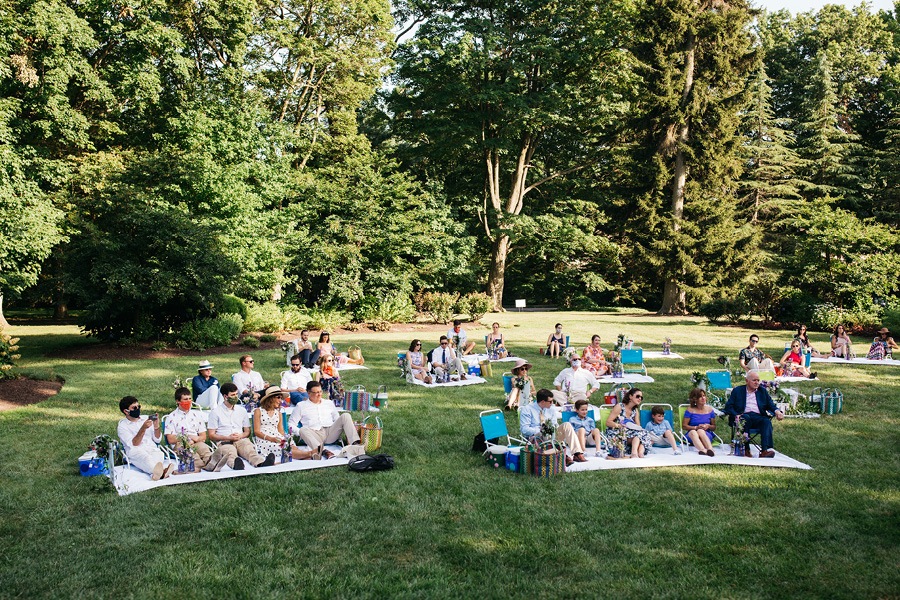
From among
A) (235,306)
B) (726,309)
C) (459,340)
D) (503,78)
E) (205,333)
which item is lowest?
(205,333)

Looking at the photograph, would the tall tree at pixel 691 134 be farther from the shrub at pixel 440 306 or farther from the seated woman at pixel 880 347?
the seated woman at pixel 880 347

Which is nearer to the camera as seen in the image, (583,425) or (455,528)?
(455,528)

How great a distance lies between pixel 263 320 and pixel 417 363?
12.2 meters

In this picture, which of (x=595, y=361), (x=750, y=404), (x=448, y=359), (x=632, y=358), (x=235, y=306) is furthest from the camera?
(x=235, y=306)

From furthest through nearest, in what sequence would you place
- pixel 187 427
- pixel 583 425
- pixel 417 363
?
1. pixel 417 363
2. pixel 583 425
3. pixel 187 427

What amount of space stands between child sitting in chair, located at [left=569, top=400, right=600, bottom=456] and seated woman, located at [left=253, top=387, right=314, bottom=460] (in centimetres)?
380

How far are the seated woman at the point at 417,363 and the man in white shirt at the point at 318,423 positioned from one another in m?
5.48

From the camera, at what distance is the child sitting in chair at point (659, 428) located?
9.88 metres

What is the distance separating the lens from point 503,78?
122 feet

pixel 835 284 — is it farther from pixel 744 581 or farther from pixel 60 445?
pixel 60 445

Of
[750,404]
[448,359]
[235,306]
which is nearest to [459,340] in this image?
[448,359]

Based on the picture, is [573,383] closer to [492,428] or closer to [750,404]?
[750,404]

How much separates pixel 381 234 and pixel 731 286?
2247cm

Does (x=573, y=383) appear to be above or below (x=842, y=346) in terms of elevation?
below
